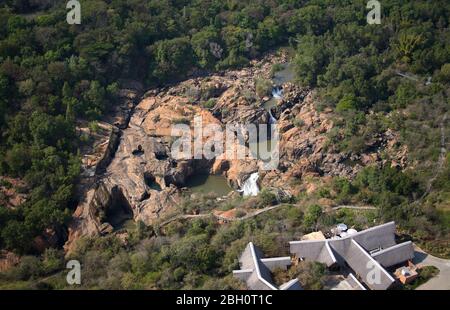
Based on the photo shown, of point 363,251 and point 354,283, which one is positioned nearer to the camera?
point 354,283

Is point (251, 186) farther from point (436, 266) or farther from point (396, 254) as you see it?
point (436, 266)

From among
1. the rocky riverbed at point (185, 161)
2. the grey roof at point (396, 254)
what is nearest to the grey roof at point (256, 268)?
the grey roof at point (396, 254)

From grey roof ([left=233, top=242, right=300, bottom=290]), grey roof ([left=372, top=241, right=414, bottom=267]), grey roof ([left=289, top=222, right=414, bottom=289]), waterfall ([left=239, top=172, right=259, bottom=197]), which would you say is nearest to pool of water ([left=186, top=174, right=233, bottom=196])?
waterfall ([left=239, top=172, right=259, bottom=197])

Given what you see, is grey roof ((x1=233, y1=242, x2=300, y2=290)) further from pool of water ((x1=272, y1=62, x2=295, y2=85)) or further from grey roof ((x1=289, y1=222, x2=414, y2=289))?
pool of water ((x1=272, y1=62, x2=295, y2=85))

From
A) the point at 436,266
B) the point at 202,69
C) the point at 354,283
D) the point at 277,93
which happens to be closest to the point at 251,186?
the point at 354,283

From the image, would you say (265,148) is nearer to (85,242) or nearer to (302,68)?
(302,68)
